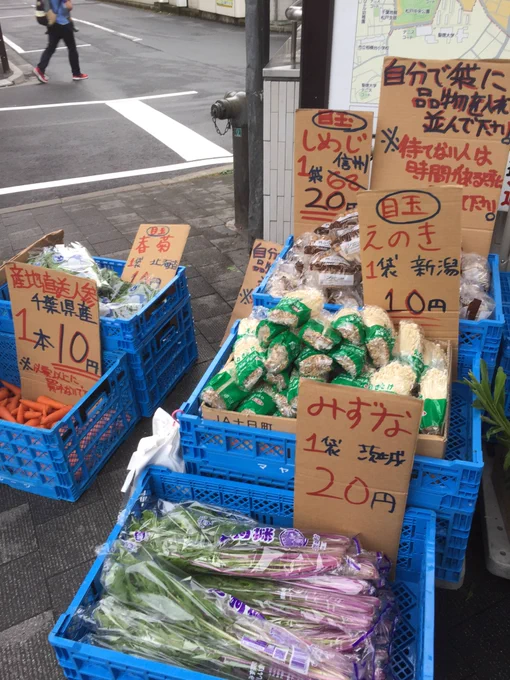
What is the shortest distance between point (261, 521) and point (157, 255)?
83.0 inches

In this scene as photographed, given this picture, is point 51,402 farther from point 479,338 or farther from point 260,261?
point 479,338

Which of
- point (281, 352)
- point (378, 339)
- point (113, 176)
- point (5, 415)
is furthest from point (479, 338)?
point (113, 176)

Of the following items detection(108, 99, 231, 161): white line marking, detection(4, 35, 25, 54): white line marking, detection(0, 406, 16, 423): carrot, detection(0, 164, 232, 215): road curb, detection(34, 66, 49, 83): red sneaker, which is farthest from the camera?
detection(4, 35, 25, 54): white line marking

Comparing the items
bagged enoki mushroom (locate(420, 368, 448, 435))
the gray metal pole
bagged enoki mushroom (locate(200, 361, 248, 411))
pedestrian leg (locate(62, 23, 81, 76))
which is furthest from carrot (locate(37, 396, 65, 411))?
pedestrian leg (locate(62, 23, 81, 76))

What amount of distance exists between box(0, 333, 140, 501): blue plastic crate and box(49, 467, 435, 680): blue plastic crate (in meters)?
0.68

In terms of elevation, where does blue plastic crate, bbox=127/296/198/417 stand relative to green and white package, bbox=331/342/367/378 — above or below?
below

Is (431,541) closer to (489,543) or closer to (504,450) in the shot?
(489,543)

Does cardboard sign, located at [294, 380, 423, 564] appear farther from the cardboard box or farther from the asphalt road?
the asphalt road

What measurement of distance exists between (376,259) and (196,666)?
179 centimetres

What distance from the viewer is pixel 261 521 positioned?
2.26 meters

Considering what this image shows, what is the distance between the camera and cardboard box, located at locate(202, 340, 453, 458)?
1.95 meters

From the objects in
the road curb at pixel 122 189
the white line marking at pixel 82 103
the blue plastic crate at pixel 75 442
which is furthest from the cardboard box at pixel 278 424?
the white line marking at pixel 82 103

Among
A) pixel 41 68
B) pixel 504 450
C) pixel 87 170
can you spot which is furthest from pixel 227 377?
pixel 41 68

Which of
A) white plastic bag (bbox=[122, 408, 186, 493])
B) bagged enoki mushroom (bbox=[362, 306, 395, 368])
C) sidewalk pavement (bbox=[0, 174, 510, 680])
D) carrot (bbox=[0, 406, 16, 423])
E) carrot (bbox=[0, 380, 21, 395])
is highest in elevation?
bagged enoki mushroom (bbox=[362, 306, 395, 368])
